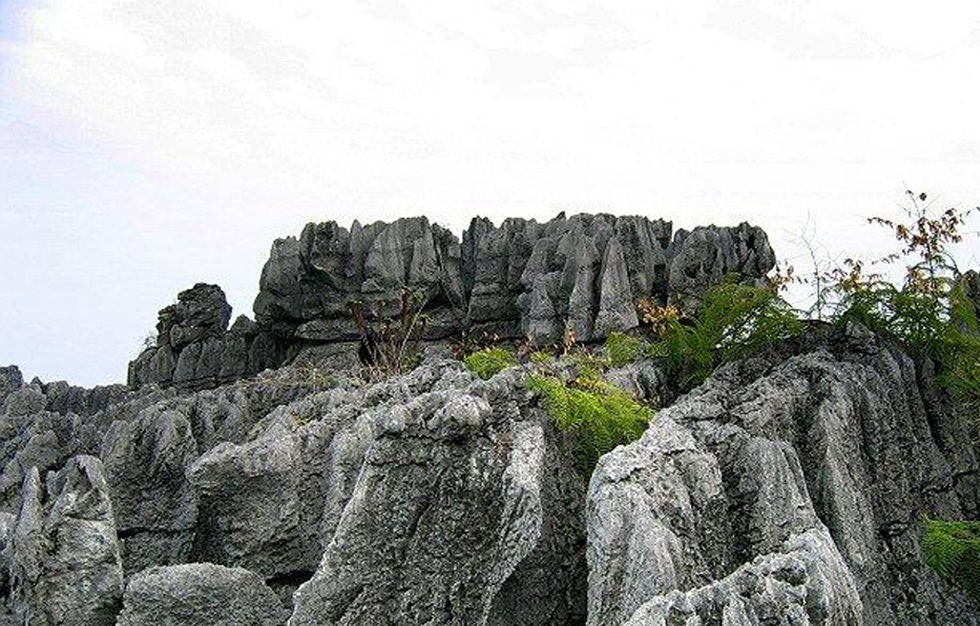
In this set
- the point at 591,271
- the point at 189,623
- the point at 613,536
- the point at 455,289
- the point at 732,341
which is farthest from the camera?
the point at 455,289

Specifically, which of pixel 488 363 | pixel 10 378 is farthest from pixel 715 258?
pixel 10 378

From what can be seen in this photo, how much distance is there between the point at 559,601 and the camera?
18.6ft

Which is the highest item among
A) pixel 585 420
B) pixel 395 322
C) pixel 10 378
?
pixel 10 378

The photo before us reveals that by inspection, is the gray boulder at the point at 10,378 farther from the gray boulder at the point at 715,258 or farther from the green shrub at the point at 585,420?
the green shrub at the point at 585,420

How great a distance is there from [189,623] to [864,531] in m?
4.37

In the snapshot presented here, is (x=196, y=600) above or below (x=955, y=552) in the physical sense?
below

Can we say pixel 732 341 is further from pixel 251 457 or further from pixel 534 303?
pixel 534 303

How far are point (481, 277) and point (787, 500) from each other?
68.4 ft

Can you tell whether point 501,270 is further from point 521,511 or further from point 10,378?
point 521,511

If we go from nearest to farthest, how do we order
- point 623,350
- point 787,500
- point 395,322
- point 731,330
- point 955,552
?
point 787,500, point 955,552, point 731,330, point 623,350, point 395,322

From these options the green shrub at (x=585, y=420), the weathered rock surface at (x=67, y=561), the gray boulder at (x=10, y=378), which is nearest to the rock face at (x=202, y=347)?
the gray boulder at (x=10, y=378)

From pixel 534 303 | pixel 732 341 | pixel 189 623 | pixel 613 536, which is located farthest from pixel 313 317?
pixel 613 536

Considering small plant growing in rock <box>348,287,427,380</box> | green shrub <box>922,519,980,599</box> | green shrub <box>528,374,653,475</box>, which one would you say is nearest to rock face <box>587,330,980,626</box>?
green shrub <box>922,519,980,599</box>

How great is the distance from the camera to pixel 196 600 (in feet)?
21.7
